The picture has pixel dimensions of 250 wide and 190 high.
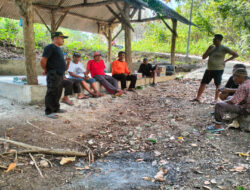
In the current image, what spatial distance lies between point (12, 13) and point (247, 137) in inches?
354

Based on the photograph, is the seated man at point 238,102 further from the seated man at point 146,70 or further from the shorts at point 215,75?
the seated man at point 146,70

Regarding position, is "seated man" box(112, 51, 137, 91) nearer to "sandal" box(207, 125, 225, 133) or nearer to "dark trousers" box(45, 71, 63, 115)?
"dark trousers" box(45, 71, 63, 115)

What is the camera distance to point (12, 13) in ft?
27.2

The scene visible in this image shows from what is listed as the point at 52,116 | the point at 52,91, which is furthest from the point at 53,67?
the point at 52,116

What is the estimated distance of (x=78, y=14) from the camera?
Answer: 32.2 ft

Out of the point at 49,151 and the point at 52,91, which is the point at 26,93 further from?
the point at 49,151

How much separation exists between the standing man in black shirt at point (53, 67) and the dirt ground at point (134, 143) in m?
0.32

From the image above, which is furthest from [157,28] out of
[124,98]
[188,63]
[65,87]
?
[65,87]

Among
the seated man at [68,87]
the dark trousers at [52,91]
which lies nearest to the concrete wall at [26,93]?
the seated man at [68,87]

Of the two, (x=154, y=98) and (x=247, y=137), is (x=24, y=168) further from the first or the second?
(x=154, y=98)

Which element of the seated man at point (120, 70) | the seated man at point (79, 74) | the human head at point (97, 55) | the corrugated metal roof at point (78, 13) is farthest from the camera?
the corrugated metal roof at point (78, 13)

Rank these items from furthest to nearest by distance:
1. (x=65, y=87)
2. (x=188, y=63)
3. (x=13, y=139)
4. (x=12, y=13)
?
(x=188, y=63) → (x=12, y=13) → (x=65, y=87) → (x=13, y=139)

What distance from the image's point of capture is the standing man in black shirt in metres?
3.71

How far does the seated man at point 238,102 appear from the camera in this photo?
3340mm
